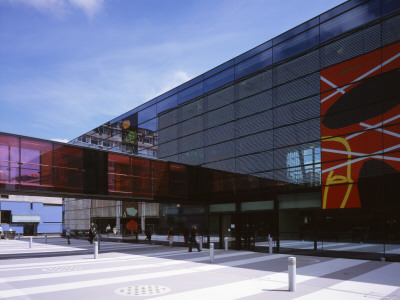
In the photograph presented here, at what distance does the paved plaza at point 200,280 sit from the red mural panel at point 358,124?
3.88m

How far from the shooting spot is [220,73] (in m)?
26.1

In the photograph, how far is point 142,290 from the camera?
32.5 feet

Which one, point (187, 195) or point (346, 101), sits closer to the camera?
point (346, 101)

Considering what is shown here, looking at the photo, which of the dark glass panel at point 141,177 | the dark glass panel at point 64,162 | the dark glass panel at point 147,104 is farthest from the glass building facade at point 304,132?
the dark glass panel at point 64,162

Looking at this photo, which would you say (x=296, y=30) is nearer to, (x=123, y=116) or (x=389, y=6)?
(x=389, y=6)

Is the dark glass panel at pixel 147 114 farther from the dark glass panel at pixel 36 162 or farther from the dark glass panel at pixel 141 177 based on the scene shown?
the dark glass panel at pixel 36 162

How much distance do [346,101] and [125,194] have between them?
1403 centimetres

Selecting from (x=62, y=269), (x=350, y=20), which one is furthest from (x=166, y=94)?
(x=62, y=269)

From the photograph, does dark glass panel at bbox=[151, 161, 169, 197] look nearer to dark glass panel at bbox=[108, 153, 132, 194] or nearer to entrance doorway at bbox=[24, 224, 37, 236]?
dark glass panel at bbox=[108, 153, 132, 194]

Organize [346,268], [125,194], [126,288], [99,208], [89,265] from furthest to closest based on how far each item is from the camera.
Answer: [99,208] → [125,194] → [89,265] → [346,268] → [126,288]

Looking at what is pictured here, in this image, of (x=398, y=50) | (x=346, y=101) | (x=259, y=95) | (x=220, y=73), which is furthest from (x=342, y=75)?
(x=220, y=73)

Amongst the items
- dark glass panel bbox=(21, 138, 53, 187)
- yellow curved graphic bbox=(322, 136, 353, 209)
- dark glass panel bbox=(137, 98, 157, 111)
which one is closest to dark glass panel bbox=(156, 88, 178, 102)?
dark glass panel bbox=(137, 98, 157, 111)

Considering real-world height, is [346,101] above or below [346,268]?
above

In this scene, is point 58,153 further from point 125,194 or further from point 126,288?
point 126,288
